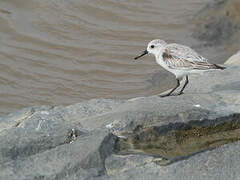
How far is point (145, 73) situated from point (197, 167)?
6.52 m

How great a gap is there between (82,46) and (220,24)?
3.02 meters

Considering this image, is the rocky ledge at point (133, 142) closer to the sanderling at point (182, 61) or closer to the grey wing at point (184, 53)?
the sanderling at point (182, 61)

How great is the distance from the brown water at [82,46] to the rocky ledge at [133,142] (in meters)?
4.46

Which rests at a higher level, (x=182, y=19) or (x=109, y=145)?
(x=182, y=19)

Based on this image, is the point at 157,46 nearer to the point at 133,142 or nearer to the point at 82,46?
the point at 133,142

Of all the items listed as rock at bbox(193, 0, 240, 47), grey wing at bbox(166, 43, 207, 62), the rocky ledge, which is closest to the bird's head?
grey wing at bbox(166, 43, 207, 62)

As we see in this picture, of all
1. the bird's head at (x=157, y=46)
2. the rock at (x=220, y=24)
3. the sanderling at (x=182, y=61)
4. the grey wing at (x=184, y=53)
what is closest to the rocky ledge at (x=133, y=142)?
the sanderling at (x=182, y=61)

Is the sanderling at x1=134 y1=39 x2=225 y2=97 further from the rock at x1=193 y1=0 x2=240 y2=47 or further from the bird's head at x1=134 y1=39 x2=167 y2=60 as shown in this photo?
the rock at x1=193 y1=0 x2=240 y2=47

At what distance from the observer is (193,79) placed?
7973mm

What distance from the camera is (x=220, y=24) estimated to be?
1226 cm

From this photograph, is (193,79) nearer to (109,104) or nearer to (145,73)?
(109,104)

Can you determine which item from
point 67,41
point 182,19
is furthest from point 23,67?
A: point 182,19

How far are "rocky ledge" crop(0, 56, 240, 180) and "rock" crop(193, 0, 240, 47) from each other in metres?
6.15

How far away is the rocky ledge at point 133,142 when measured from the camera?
478cm
